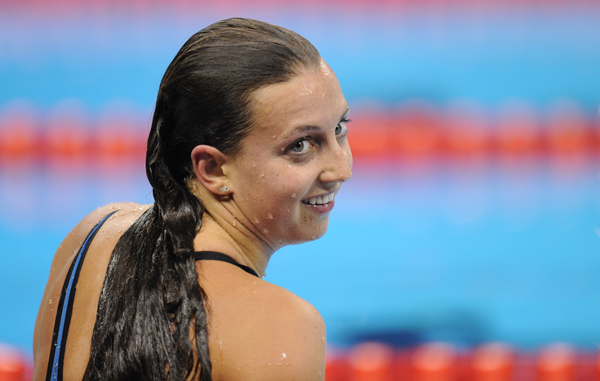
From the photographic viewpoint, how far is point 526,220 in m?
4.85

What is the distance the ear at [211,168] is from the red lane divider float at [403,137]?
4200 mm

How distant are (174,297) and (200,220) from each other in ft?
0.63

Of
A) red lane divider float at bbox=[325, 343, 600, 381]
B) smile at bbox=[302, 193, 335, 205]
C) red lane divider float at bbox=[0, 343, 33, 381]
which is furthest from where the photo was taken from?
red lane divider float at bbox=[325, 343, 600, 381]

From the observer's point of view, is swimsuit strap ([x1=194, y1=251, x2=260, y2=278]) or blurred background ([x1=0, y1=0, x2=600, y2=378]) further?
blurred background ([x1=0, y1=0, x2=600, y2=378])

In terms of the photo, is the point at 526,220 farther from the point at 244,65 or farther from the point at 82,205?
the point at 244,65

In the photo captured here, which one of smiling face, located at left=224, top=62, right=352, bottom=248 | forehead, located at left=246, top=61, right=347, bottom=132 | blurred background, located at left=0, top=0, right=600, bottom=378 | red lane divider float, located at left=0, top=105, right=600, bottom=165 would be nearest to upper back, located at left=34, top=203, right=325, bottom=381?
smiling face, located at left=224, top=62, right=352, bottom=248

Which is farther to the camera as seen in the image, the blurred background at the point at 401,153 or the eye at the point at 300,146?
the blurred background at the point at 401,153

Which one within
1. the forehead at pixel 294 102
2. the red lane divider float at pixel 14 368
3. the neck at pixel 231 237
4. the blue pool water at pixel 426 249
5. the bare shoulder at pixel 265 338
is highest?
the blue pool water at pixel 426 249

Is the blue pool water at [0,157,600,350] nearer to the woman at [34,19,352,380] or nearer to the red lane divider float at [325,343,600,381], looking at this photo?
the red lane divider float at [325,343,600,381]

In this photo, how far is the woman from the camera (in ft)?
3.22

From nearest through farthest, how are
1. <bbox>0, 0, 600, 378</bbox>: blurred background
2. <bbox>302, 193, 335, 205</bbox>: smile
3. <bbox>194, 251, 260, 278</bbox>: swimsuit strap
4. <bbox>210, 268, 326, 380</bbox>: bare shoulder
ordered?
<bbox>210, 268, 326, 380</bbox>: bare shoulder < <bbox>194, 251, 260, 278</bbox>: swimsuit strap < <bbox>302, 193, 335, 205</bbox>: smile < <bbox>0, 0, 600, 378</bbox>: blurred background

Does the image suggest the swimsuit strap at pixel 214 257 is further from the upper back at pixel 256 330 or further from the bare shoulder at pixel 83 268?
the bare shoulder at pixel 83 268

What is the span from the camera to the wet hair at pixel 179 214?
1007mm

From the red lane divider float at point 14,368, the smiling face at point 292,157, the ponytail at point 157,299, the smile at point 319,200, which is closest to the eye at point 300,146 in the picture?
the smiling face at point 292,157
